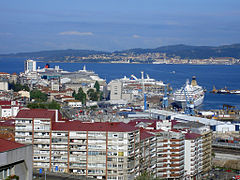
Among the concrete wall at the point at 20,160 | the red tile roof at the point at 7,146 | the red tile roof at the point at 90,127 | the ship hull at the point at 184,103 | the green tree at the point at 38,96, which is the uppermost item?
the red tile roof at the point at 7,146

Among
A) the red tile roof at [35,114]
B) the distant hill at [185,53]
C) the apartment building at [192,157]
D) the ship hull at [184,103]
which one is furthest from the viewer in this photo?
the distant hill at [185,53]

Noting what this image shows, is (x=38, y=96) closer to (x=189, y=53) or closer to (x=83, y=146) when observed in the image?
(x=83, y=146)

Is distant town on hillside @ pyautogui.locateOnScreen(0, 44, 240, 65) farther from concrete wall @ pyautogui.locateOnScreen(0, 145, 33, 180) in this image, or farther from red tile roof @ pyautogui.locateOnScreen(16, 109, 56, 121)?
concrete wall @ pyautogui.locateOnScreen(0, 145, 33, 180)

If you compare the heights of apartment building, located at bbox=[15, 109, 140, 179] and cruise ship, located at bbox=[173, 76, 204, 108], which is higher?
apartment building, located at bbox=[15, 109, 140, 179]

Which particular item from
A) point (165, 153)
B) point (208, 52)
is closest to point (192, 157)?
point (165, 153)

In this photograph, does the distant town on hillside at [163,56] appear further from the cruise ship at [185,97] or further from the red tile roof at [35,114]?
the red tile roof at [35,114]

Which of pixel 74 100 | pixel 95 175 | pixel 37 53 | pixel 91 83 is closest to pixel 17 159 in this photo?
pixel 95 175

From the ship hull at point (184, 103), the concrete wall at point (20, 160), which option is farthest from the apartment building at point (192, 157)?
the ship hull at point (184, 103)

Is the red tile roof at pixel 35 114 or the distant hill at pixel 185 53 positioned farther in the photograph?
the distant hill at pixel 185 53

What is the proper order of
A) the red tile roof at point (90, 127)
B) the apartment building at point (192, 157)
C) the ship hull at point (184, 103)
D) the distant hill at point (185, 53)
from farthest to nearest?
the distant hill at point (185, 53)
the ship hull at point (184, 103)
the apartment building at point (192, 157)
the red tile roof at point (90, 127)

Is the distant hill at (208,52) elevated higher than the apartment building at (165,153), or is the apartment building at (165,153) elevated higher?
the distant hill at (208,52)

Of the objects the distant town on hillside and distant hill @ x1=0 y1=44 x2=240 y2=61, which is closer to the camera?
the distant town on hillside

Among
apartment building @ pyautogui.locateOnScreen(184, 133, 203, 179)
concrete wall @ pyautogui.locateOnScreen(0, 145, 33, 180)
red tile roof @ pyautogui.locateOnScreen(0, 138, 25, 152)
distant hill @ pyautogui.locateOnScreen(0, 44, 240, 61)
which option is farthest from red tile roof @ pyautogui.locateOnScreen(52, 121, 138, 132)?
distant hill @ pyautogui.locateOnScreen(0, 44, 240, 61)

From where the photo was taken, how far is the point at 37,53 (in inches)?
6978
